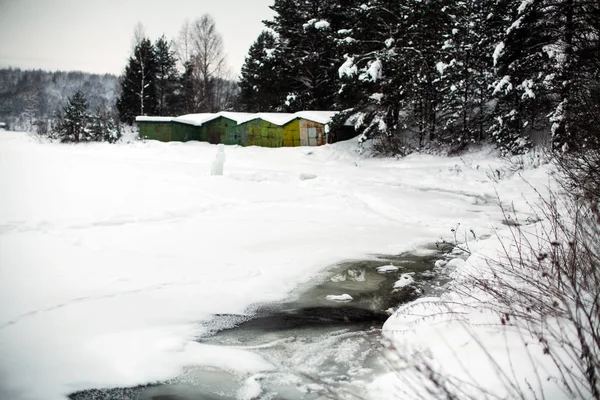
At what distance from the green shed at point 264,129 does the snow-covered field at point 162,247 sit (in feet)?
54.2

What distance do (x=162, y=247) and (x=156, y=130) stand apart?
28948mm

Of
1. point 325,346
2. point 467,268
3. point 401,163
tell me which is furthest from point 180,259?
point 401,163

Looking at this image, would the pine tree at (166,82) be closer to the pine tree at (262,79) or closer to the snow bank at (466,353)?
the pine tree at (262,79)

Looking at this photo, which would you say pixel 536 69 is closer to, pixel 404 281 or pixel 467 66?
pixel 467 66

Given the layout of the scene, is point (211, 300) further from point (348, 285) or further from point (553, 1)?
point (553, 1)

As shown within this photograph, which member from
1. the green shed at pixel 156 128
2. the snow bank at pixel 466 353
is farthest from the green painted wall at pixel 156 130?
the snow bank at pixel 466 353

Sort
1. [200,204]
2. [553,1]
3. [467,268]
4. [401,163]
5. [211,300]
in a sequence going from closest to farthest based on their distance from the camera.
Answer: [211,300]
[467,268]
[200,204]
[553,1]
[401,163]

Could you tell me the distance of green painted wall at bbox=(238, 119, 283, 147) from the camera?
3061cm

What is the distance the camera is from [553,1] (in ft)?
51.7

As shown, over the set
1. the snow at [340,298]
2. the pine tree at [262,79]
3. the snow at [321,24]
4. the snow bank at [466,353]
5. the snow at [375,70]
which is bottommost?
the snow at [340,298]

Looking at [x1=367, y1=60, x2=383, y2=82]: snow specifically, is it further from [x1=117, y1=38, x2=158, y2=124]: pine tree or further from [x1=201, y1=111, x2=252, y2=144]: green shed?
[x1=117, y1=38, x2=158, y2=124]: pine tree

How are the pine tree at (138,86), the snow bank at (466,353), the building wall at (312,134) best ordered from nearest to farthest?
1. the snow bank at (466,353)
2. the building wall at (312,134)
3. the pine tree at (138,86)

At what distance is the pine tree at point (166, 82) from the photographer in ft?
154

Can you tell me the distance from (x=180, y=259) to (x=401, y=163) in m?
16.4
